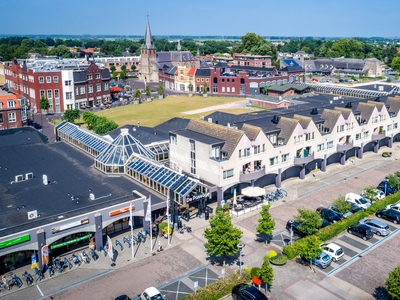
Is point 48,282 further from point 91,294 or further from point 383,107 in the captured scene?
point 383,107

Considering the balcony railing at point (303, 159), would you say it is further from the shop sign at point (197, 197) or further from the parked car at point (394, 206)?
the shop sign at point (197, 197)

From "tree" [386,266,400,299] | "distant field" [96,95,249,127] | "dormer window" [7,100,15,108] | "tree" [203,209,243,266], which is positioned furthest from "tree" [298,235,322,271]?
"dormer window" [7,100,15,108]

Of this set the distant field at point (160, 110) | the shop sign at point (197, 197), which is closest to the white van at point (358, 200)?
the shop sign at point (197, 197)

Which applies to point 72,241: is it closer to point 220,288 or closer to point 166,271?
point 166,271

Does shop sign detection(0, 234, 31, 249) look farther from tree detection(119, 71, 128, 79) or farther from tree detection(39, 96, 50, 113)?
tree detection(119, 71, 128, 79)

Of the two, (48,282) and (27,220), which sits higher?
(27,220)

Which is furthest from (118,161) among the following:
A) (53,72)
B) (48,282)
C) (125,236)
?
(53,72)
